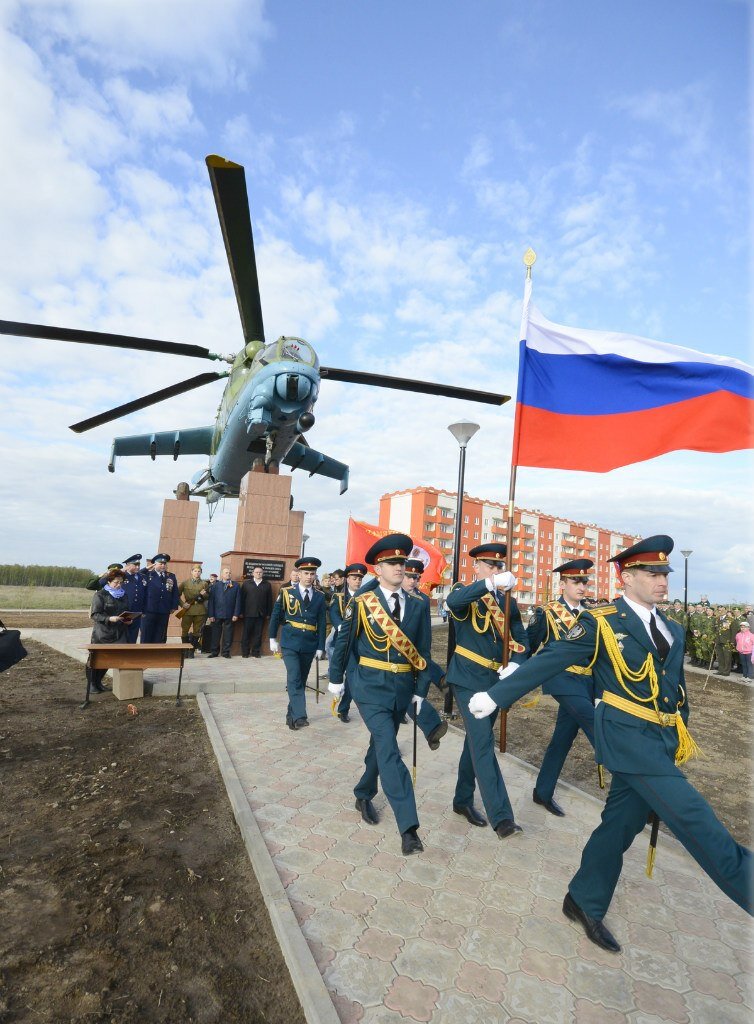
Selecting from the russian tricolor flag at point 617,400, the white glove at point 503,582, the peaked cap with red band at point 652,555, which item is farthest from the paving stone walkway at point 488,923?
the russian tricolor flag at point 617,400

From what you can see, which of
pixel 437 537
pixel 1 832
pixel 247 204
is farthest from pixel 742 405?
pixel 437 537

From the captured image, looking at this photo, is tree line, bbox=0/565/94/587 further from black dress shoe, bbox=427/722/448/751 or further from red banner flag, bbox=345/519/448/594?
black dress shoe, bbox=427/722/448/751

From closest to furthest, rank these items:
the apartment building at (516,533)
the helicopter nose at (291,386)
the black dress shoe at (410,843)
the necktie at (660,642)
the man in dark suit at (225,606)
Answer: the necktie at (660,642) → the black dress shoe at (410,843) → the helicopter nose at (291,386) → the man in dark suit at (225,606) → the apartment building at (516,533)

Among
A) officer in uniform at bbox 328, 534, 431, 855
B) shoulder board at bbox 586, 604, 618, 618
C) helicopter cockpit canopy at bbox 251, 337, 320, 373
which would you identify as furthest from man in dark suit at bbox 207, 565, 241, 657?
shoulder board at bbox 586, 604, 618, 618

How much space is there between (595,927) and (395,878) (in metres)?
1.14

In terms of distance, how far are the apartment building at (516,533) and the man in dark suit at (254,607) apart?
54542 mm

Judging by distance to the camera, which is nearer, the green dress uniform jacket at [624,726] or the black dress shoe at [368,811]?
the green dress uniform jacket at [624,726]

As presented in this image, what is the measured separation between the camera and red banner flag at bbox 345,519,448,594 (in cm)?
1098

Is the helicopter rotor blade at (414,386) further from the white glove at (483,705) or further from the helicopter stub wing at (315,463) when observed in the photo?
the white glove at (483,705)

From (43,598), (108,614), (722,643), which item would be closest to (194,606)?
(108,614)

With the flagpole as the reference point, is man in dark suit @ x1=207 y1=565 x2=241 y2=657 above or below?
below

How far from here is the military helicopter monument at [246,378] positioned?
33.1 feet

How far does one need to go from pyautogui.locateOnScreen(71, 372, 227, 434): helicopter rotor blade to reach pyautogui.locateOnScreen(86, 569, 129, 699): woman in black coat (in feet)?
21.3

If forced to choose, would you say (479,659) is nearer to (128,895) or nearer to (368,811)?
(368,811)
